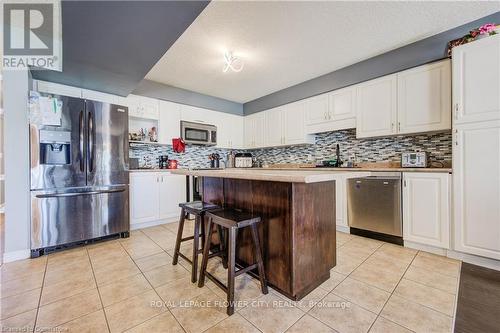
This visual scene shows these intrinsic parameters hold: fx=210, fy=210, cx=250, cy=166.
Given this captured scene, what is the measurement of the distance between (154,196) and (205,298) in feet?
7.52

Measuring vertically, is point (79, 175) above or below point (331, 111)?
below

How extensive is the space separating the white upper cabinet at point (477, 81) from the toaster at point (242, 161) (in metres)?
3.55

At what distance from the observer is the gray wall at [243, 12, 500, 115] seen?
7.52 ft

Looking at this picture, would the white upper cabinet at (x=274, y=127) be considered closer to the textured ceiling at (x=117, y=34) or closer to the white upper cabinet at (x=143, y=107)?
the white upper cabinet at (x=143, y=107)

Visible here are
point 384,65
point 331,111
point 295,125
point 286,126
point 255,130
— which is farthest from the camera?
point 255,130

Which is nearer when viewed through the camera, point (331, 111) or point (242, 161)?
point (331, 111)

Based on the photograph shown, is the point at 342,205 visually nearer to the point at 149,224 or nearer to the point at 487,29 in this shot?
the point at 487,29

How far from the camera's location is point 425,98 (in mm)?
2471

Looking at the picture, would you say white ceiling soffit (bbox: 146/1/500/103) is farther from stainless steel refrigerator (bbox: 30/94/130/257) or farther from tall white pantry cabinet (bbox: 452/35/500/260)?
stainless steel refrigerator (bbox: 30/94/130/257)

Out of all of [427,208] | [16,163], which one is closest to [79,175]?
[16,163]

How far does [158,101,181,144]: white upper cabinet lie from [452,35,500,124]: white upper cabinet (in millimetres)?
3897

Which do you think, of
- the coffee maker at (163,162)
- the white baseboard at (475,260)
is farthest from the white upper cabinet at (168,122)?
the white baseboard at (475,260)

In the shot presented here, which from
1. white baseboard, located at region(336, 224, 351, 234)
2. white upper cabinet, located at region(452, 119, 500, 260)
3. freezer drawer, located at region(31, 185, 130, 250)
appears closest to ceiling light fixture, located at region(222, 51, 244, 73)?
freezer drawer, located at region(31, 185, 130, 250)

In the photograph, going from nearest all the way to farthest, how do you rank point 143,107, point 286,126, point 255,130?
1. point 143,107
2. point 286,126
3. point 255,130
